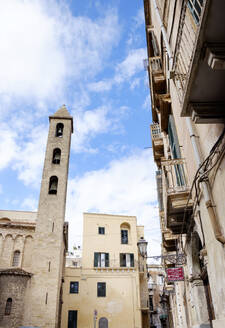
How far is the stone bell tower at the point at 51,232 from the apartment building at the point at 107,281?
184 inches

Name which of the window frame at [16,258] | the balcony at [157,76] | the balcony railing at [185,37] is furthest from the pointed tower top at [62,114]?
the balcony railing at [185,37]

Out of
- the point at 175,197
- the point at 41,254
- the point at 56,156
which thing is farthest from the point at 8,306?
the point at 175,197

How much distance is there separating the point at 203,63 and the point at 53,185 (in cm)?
2568

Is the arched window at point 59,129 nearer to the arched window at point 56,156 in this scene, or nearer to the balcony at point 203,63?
Answer: the arched window at point 56,156

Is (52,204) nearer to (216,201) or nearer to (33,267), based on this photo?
(33,267)

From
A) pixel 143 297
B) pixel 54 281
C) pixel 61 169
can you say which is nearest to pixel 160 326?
pixel 143 297

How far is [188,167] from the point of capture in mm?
7258

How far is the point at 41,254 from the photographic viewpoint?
75.8 feet

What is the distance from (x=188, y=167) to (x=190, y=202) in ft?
3.15

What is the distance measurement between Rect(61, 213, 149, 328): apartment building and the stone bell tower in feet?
15.3

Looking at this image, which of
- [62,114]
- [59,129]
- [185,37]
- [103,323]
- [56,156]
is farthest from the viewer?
[62,114]

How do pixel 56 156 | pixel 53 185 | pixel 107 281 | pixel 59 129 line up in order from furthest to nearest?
pixel 59 129 → pixel 56 156 → pixel 107 281 → pixel 53 185

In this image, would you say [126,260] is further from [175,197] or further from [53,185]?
[175,197]

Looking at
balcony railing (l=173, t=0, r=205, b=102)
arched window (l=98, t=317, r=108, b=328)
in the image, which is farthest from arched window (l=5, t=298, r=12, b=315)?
balcony railing (l=173, t=0, r=205, b=102)
